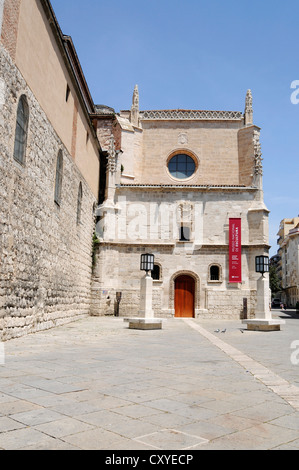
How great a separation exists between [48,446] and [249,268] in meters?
20.2

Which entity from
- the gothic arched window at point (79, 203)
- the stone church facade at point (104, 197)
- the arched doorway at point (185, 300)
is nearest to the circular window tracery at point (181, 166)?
the stone church facade at point (104, 197)

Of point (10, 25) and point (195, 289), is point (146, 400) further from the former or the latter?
point (195, 289)

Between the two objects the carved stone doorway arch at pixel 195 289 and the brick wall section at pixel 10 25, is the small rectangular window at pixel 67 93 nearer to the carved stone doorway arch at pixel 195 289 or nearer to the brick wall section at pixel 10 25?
the brick wall section at pixel 10 25

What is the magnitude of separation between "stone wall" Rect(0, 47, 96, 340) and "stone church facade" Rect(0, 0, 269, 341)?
5cm

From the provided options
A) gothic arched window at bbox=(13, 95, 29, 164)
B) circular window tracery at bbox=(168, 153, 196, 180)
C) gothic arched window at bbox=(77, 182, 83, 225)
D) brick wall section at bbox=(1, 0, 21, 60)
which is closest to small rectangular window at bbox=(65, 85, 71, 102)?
gothic arched window at bbox=(77, 182, 83, 225)

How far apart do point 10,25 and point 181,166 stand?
1842 cm

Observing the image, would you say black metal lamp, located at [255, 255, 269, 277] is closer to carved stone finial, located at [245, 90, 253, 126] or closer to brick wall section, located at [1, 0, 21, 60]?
brick wall section, located at [1, 0, 21, 60]

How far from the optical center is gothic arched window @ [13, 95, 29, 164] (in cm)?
951

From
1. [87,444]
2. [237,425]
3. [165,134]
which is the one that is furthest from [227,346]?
[165,134]

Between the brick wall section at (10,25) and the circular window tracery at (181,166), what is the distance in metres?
17.9

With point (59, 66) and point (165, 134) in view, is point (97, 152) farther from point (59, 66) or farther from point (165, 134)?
point (59, 66)

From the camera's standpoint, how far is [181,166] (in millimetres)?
26516

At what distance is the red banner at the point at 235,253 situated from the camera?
71.1 feet

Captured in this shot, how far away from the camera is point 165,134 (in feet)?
86.8
